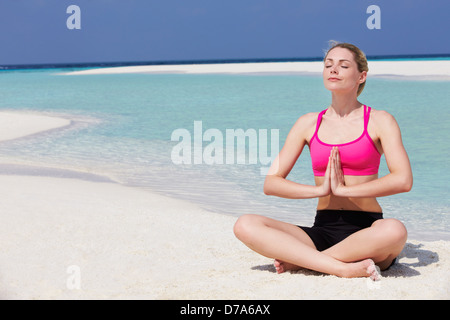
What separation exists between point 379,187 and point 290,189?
1.60 feet

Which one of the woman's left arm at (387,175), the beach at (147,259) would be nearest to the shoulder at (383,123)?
the woman's left arm at (387,175)

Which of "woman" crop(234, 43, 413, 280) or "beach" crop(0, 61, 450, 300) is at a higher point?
"woman" crop(234, 43, 413, 280)

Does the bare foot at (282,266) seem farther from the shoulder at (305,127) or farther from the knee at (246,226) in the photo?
the shoulder at (305,127)

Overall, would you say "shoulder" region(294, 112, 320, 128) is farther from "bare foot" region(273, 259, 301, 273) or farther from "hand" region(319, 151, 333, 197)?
"bare foot" region(273, 259, 301, 273)

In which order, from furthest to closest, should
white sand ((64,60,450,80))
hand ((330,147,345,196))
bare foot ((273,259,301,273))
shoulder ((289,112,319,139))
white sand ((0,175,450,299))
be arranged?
white sand ((64,60,450,80))
shoulder ((289,112,319,139))
bare foot ((273,259,301,273))
hand ((330,147,345,196))
white sand ((0,175,450,299))

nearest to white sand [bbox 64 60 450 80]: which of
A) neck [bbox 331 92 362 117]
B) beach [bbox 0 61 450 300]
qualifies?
beach [bbox 0 61 450 300]

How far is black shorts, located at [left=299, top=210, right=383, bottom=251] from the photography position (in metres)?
3.41

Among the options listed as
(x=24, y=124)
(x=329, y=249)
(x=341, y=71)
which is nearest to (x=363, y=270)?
(x=329, y=249)

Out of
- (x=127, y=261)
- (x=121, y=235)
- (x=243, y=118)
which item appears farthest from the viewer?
(x=243, y=118)

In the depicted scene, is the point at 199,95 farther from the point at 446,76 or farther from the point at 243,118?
the point at 446,76

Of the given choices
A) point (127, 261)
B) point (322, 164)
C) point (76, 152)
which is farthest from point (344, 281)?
point (76, 152)

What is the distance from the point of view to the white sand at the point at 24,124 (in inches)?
439
